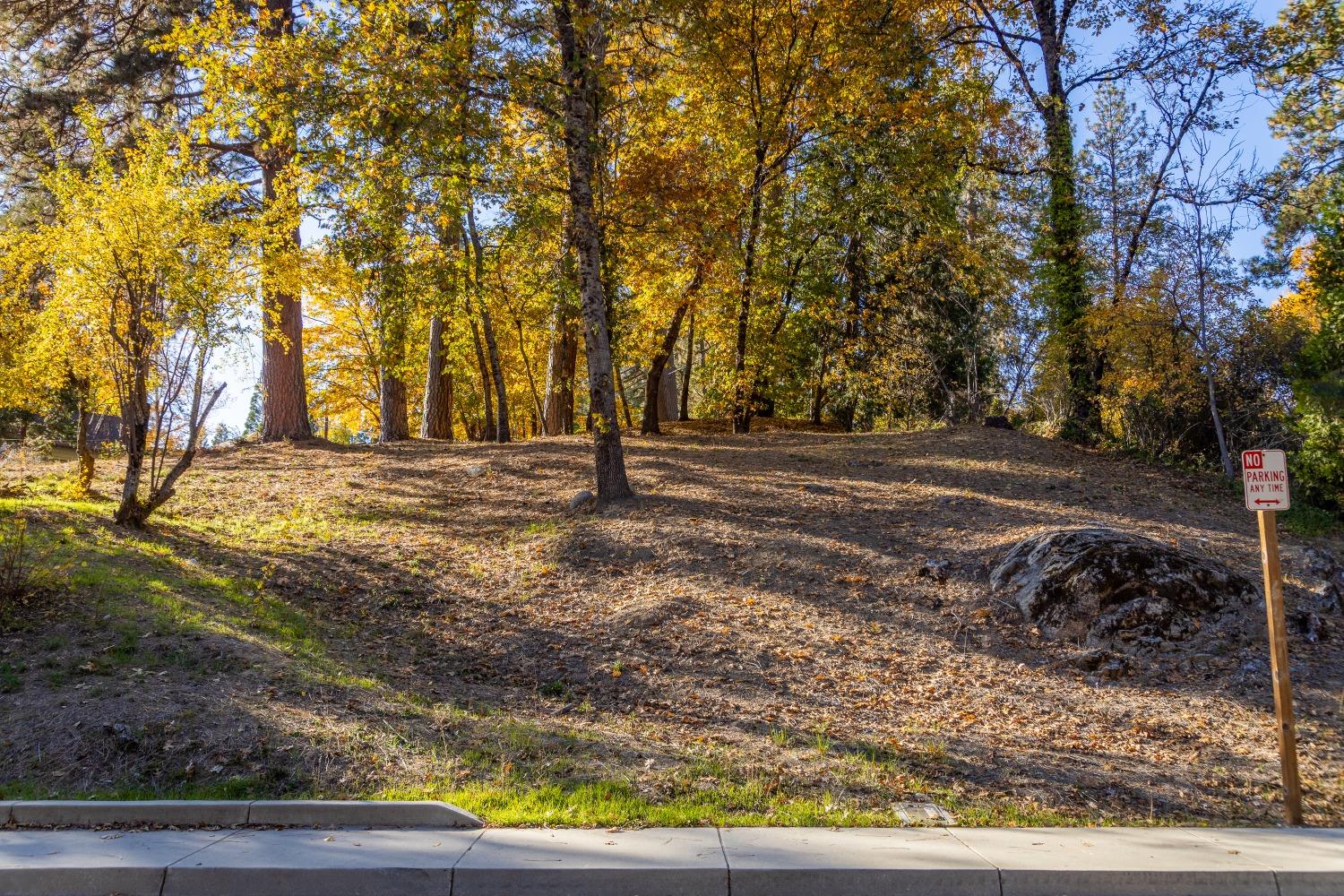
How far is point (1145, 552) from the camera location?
9320 millimetres

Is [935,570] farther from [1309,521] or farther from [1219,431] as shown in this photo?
[1219,431]

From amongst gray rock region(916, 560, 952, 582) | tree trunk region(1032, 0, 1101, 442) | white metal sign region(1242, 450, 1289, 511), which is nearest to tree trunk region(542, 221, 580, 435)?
gray rock region(916, 560, 952, 582)

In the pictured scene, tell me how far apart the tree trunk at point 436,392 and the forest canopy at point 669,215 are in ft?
0.37

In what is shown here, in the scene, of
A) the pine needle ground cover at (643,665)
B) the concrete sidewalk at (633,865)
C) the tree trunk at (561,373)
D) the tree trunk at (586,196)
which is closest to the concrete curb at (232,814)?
the concrete sidewalk at (633,865)

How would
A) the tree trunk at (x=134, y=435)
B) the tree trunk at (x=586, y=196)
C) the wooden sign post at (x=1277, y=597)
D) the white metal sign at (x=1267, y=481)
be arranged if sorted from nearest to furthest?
the wooden sign post at (x=1277, y=597) < the white metal sign at (x=1267, y=481) < the tree trunk at (x=134, y=435) < the tree trunk at (x=586, y=196)

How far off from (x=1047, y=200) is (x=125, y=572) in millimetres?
17896

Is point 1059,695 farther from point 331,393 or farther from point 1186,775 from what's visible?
point 331,393

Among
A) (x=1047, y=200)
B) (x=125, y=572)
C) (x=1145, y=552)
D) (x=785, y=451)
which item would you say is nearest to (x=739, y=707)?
(x=1145, y=552)

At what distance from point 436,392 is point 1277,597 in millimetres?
18663

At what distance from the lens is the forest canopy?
10742 mm

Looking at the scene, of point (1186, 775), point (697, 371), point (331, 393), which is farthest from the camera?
point (331, 393)

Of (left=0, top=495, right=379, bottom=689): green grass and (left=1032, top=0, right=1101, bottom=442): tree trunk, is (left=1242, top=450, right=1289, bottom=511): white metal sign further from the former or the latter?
(left=1032, top=0, right=1101, bottom=442): tree trunk

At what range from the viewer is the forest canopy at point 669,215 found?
10742mm

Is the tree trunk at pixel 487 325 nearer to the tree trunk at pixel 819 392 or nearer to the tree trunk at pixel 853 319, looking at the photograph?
the tree trunk at pixel 819 392
